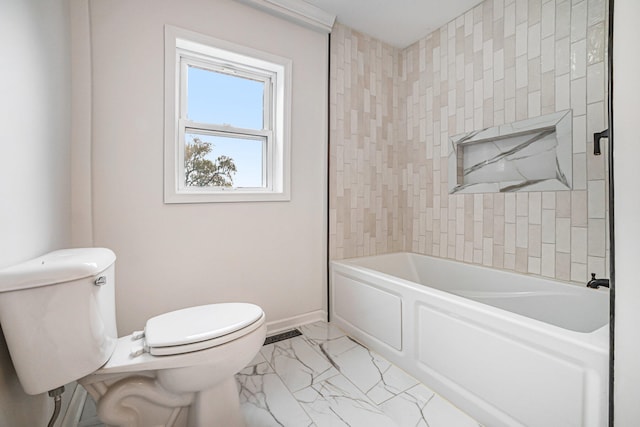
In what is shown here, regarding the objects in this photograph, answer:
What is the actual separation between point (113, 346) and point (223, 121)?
149 centimetres

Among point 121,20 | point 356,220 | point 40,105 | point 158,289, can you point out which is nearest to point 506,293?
point 356,220

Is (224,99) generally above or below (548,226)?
above

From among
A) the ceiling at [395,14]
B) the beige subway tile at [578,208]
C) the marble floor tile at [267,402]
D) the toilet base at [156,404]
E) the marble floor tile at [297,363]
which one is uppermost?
the ceiling at [395,14]

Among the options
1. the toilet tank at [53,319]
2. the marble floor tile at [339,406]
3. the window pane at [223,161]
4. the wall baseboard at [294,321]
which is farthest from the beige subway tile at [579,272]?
the toilet tank at [53,319]

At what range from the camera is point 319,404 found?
1.36 meters

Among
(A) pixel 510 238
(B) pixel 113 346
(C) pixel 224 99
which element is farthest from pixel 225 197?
(A) pixel 510 238

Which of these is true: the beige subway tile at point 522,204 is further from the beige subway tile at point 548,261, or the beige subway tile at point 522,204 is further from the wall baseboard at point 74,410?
the wall baseboard at point 74,410

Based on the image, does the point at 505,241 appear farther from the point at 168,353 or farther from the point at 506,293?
the point at 168,353

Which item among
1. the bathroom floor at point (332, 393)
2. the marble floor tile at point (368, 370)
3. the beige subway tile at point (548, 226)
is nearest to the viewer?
the bathroom floor at point (332, 393)

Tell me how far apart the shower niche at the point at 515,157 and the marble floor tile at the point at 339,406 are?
64.1 inches

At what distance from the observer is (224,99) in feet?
6.58

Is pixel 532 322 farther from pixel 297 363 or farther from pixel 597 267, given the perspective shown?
pixel 297 363

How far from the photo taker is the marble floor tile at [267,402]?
126 centimetres

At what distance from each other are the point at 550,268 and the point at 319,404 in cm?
160
